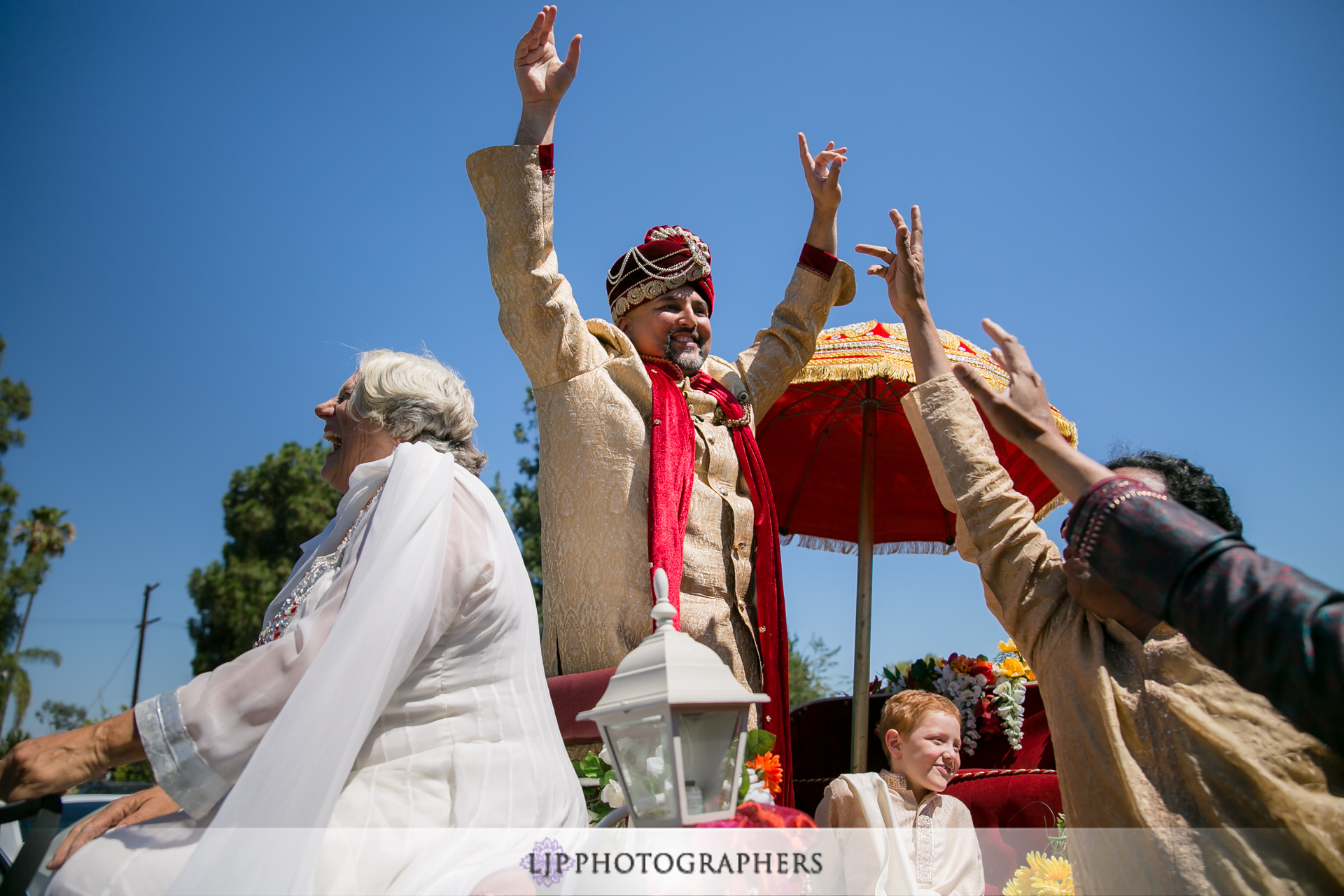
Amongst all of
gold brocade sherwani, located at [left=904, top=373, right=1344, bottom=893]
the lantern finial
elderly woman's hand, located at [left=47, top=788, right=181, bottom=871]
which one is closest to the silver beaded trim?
elderly woman's hand, located at [left=47, top=788, right=181, bottom=871]

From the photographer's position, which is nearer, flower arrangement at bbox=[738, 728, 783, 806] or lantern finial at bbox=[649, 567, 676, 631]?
lantern finial at bbox=[649, 567, 676, 631]

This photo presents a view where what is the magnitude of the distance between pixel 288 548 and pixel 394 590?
23661 millimetres

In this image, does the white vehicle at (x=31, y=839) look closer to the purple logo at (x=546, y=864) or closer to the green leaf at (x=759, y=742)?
the purple logo at (x=546, y=864)

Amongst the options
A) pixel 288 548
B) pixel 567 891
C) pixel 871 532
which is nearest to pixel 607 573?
pixel 567 891

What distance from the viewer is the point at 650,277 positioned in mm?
3482

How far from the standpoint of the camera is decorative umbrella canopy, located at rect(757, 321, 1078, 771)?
14.6 feet

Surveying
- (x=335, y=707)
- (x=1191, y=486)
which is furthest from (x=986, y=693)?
(x=335, y=707)

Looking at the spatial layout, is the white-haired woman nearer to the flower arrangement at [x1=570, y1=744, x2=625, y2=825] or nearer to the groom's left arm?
the flower arrangement at [x1=570, y1=744, x2=625, y2=825]

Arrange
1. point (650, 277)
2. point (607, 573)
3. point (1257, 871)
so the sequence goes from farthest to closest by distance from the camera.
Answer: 1. point (650, 277)
2. point (607, 573)
3. point (1257, 871)

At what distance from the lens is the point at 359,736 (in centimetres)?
172

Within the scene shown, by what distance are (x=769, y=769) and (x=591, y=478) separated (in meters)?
1.29

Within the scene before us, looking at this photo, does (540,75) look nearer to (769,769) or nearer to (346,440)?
(346,440)

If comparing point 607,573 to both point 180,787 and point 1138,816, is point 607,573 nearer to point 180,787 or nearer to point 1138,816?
point 180,787

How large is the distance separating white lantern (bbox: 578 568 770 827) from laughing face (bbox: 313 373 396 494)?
1.04 meters
